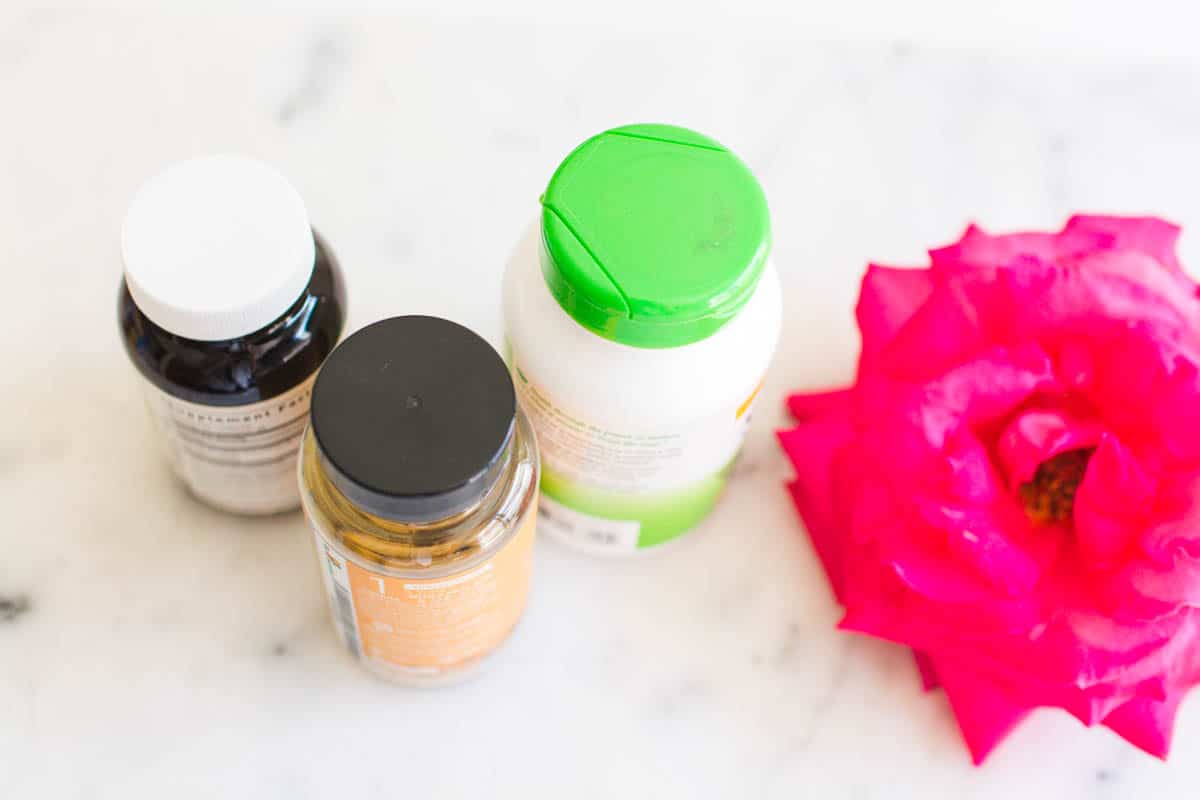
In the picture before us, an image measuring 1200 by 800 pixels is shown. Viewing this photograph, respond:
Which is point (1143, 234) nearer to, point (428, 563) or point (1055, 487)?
point (1055, 487)

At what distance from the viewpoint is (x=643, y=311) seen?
47cm

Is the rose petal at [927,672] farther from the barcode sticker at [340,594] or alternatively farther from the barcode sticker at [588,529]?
the barcode sticker at [340,594]

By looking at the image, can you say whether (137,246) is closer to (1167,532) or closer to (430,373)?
(430,373)

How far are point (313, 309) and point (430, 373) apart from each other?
3.6 inches

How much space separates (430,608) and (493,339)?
0.19m

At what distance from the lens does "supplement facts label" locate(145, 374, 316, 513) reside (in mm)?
536

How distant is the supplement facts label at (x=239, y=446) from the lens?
54cm

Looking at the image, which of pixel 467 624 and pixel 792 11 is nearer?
pixel 467 624

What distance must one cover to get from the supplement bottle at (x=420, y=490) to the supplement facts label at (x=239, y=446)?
0.04 meters

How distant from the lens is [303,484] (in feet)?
1.66

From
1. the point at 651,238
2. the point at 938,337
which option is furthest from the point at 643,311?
the point at 938,337

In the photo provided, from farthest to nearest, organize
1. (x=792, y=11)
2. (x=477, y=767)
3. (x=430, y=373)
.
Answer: (x=792, y=11)
(x=477, y=767)
(x=430, y=373)

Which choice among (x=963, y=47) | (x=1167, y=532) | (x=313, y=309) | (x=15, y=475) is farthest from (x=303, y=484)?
(x=963, y=47)

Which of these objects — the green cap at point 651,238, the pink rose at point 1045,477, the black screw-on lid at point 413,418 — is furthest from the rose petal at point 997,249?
the black screw-on lid at point 413,418
